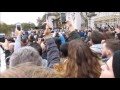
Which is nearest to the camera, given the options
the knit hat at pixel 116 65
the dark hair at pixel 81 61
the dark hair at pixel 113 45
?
the knit hat at pixel 116 65

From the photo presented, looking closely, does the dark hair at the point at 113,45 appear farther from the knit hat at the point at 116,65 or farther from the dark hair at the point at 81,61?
the knit hat at the point at 116,65

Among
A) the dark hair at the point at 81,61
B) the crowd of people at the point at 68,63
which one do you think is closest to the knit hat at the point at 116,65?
the crowd of people at the point at 68,63

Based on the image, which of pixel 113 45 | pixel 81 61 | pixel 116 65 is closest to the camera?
pixel 116 65

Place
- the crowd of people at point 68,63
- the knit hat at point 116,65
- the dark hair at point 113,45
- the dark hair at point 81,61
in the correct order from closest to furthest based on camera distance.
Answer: the crowd of people at point 68,63
the knit hat at point 116,65
the dark hair at point 81,61
the dark hair at point 113,45

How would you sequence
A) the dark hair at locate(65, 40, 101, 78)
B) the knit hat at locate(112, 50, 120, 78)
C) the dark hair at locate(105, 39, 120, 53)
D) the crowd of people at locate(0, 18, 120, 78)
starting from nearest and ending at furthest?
the crowd of people at locate(0, 18, 120, 78) → the knit hat at locate(112, 50, 120, 78) → the dark hair at locate(65, 40, 101, 78) → the dark hair at locate(105, 39, 120, 53)

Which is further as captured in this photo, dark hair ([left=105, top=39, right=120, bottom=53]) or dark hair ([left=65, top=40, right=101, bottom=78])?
dark hair ([left=105, top=39, right=120, bottom=53])

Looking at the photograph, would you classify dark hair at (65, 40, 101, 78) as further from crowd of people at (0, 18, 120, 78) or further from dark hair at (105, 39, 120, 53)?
dark hair at (105, 39, 120, 53)

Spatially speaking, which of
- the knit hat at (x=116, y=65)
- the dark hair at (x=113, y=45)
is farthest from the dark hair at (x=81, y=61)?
the knit hat at (x=116, y=65)

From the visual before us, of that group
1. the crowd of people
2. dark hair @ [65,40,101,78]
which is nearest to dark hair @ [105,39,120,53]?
the crowd of people

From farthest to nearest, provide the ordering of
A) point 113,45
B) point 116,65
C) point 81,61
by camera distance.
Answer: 1. point 113,45
2. point 81,61
3. point 116,65

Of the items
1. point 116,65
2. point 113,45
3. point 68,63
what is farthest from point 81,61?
point 116,65

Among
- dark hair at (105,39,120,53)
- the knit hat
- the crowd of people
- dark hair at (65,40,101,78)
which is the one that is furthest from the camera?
dark hair at (105,39,120,53)

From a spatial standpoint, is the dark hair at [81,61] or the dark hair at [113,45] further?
the dark hair at [113,45]

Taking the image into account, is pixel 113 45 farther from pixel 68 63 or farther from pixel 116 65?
pixel 116 65
